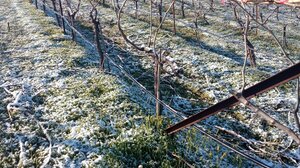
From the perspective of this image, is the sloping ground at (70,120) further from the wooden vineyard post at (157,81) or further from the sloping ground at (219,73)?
the sloping ground at (219,73)

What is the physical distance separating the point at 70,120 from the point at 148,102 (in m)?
2.48

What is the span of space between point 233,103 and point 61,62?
9311 millimetres

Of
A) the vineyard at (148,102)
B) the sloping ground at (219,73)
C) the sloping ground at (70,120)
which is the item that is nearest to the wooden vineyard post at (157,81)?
the vineyard at (148,102)

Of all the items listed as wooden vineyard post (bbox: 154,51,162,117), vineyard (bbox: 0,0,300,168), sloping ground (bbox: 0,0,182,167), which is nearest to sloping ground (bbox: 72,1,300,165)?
vineyard (bbox: 0,0,300,168)

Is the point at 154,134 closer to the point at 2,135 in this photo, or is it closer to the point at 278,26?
the point at 2,135

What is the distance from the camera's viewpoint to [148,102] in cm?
908

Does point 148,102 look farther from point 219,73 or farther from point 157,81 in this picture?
point 219,73

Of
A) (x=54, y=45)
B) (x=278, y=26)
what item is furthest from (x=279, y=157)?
(x=278, y=26)

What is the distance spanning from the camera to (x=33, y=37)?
15.2 m

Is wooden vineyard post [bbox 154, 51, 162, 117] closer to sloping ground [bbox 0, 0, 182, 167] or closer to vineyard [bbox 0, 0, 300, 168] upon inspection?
vineyard [bbox 0, 0, 300, 168]

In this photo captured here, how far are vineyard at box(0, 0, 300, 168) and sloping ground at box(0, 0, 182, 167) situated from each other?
0.09 ft

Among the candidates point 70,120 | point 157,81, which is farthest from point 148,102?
point 70,120

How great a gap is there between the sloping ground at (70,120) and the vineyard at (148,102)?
0.03 m

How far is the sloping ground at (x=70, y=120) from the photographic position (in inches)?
257
